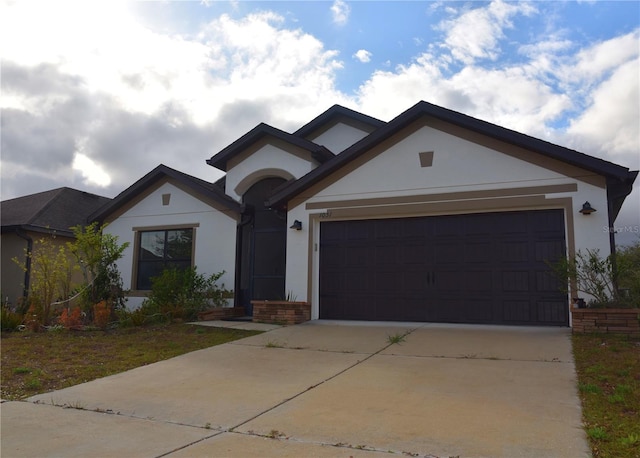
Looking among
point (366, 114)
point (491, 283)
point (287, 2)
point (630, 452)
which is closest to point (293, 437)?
point (630, 452)

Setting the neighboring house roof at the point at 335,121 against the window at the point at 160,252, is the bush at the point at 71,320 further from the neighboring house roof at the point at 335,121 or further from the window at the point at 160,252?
the neighboring house roof at the point at 335,121

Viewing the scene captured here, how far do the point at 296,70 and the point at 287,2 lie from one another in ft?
6.38

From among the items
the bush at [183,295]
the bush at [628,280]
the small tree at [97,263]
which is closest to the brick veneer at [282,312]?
the bush at [183,295]

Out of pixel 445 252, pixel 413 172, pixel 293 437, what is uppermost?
pixel 413 172

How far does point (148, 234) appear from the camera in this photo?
15.9 m

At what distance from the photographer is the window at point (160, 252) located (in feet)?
49.9

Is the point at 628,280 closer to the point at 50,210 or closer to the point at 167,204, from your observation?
the point at 167,204

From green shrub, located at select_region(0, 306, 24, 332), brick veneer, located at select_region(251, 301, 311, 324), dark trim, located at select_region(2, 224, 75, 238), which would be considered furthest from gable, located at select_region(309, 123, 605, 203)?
dark trim, located at select_region(2, 224, 75, 238)

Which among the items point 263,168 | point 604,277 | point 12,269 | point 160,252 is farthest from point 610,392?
point 12,269

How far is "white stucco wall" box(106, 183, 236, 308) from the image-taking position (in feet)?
47.7

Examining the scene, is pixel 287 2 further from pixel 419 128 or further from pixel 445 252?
pixel 445 252

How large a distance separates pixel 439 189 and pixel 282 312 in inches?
190

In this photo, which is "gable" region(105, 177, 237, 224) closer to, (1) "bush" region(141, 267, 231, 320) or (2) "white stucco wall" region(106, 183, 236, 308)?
(2) "white stucco wall" region(106, 183, 236, 308)

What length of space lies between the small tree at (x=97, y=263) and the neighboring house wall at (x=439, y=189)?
4.66 metres
